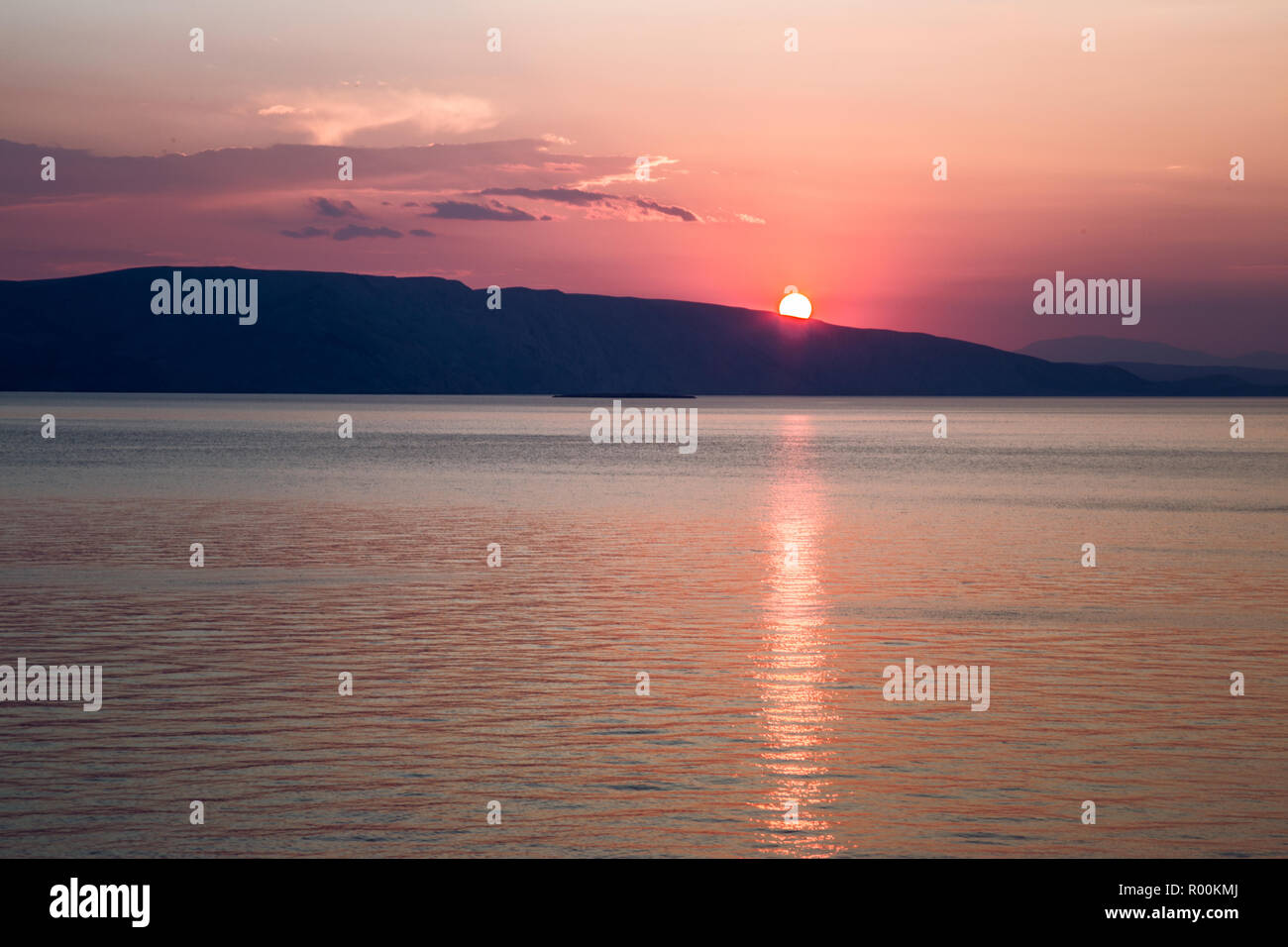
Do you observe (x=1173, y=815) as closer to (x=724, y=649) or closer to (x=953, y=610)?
(x=724, y=649)

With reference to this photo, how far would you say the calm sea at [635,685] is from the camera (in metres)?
12.3

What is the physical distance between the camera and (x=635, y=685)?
18.0m

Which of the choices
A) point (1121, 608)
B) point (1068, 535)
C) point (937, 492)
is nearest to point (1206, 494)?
point (937, 492)

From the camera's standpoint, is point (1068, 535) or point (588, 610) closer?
point (588, 610)

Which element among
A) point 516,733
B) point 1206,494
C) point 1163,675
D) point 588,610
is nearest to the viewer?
point 516,733

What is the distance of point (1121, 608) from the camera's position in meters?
25.5

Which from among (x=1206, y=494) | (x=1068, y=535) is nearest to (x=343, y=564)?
(x=1068, y=535)

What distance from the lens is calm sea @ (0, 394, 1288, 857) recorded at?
40.3ft
